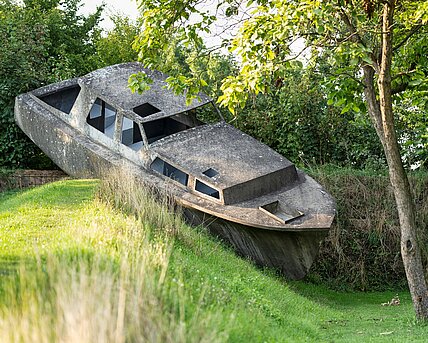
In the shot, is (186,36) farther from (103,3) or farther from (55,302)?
(103,3)

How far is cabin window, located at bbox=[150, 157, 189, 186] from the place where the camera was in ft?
41.4


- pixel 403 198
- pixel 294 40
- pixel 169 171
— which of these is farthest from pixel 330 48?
pixel 169 171

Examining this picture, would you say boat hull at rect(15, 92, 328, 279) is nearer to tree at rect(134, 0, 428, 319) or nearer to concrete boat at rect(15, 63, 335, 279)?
concrete boat at rect(15, 63, 335, 279)

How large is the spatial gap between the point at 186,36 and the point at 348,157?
7.85 metres

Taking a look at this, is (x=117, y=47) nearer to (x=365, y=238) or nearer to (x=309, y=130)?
(x=309, y=130)

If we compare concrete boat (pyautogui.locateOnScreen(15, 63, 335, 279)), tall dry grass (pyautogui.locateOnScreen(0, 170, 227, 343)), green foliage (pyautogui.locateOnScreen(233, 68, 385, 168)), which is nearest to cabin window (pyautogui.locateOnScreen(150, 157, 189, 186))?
concrete boat (pyautogui.locateOnScreen(15, 63, 335, 279))

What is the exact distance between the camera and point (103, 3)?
27750 millimetres

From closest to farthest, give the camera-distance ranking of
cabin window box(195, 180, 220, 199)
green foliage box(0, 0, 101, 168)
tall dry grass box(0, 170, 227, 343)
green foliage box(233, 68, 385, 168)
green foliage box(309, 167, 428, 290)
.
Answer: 1. tall dry grass box(0, 170, 227, 343)
2. cabin window box(195, 180, 220, 199)
3. green foliage box(309, 167, 428, 290)
4. green foliage box(0, 0, 101, 168)
5. green foliage box(233, 68, 385, 168)

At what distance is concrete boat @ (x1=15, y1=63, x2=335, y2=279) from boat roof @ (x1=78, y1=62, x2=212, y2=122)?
21 millimetres

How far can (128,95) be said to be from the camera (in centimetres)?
1423

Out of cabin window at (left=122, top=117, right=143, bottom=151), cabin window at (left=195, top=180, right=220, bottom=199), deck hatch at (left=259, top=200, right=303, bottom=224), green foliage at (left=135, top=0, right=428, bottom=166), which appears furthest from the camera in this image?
cabin window at (left=122, top=117, right=143, bottom=151)

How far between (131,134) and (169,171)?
1.46 meters

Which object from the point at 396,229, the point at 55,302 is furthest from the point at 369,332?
the point at 396,229

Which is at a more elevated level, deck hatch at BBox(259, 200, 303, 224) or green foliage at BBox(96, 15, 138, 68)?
green foliage at BBox(96, 15, 138, 68)
